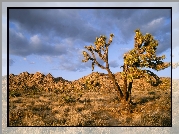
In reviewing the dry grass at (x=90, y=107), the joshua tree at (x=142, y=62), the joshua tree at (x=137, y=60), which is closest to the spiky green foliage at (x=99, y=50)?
the joshua tree at (x=137, y=60)

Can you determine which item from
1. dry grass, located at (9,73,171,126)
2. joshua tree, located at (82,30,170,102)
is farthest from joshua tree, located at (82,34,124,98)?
dry grass, located at (9,73,171,126)

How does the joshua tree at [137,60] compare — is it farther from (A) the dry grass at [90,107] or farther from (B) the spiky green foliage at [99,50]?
(A) the dry grass at [90,107]

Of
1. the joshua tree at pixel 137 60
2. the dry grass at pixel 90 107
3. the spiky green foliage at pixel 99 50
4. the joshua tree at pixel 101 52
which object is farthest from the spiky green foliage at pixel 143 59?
the spiky green foliage at pixel 99 50

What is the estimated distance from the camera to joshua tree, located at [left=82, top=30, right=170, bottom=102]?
22.9 ft

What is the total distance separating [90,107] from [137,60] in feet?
5.62

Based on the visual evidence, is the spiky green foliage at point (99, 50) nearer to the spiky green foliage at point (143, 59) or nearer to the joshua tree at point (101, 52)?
the joshua tree at point (101, 52)

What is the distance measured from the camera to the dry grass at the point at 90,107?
22.6 ft

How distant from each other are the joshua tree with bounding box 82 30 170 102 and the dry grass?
0.58 ft

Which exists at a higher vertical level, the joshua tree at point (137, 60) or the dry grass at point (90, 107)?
the joshua tree at point (137, 60)

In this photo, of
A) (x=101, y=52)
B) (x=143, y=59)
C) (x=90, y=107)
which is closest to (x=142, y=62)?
(x=143, y=59)

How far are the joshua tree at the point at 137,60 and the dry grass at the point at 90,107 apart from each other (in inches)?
6.9

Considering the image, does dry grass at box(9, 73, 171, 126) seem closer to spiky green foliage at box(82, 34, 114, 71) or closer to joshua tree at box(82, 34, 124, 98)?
joshua tree at box(82, 34, 124, 98)

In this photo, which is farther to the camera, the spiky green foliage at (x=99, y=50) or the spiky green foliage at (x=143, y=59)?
the spiky green foliage at (x=99, y=50)

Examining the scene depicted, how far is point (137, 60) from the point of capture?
695cm
